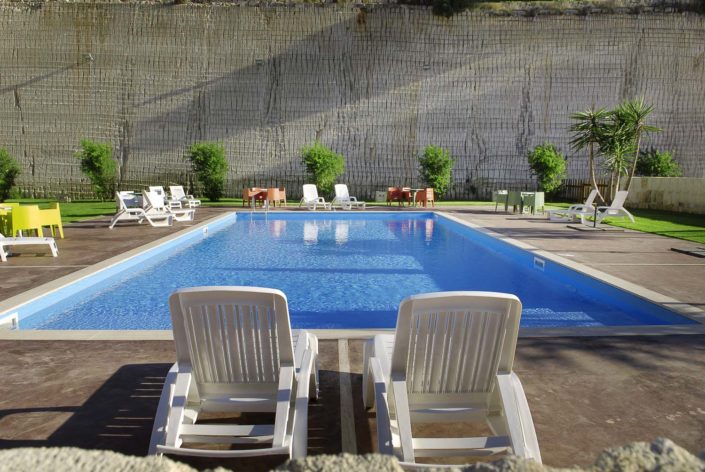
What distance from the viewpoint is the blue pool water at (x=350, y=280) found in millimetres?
4879

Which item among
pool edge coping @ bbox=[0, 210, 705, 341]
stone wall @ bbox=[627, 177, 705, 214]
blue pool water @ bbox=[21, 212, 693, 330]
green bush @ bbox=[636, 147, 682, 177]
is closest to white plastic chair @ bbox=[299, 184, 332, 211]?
blue pool water @ bbox=[21, 212, 693, 330]

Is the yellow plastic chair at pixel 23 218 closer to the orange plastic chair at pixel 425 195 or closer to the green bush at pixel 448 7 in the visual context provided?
the orange plastic chair at pixel 425 195

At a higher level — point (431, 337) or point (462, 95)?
point (462, 95)

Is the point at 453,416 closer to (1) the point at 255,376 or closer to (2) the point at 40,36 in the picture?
(1) the point at 255,376

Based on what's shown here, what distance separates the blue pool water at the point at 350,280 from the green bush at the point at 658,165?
11453 mm

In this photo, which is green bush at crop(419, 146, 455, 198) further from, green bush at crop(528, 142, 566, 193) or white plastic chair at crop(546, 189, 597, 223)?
white plastic chair at crop(546, 189, 597, 223)

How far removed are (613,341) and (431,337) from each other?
211 cm

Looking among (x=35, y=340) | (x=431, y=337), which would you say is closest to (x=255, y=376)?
(x=431, y=337)

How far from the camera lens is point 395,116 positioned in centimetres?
1952

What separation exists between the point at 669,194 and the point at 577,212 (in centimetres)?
588

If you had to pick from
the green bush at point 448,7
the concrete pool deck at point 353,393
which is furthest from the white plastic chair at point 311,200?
the concrete pool deck at point 353,393

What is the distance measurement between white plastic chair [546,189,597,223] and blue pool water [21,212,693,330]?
257 centimetres

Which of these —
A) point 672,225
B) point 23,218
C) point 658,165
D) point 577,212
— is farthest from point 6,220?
point 658,165

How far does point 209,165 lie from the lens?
17812 millimetres
